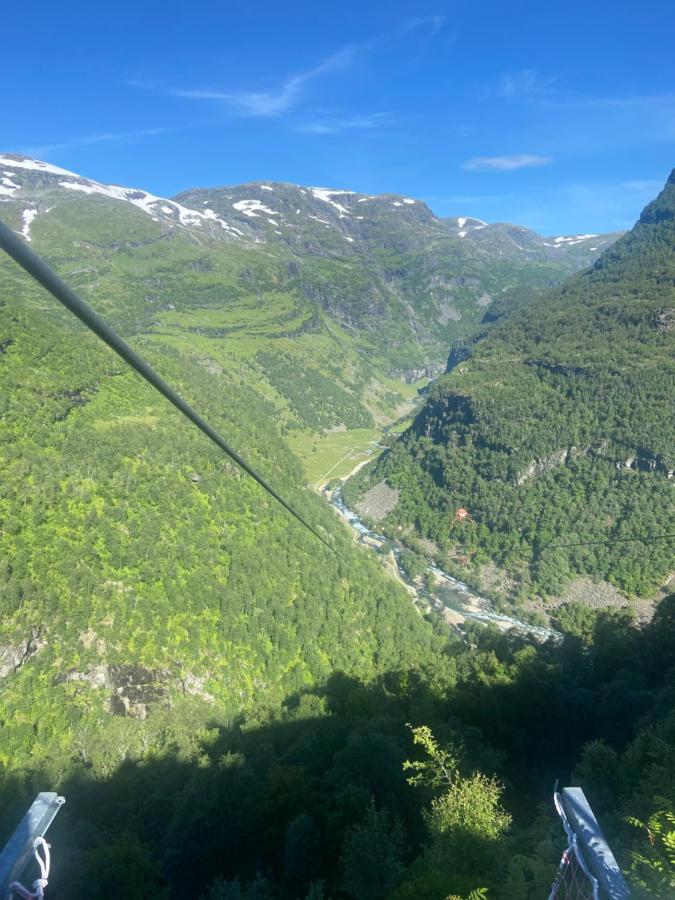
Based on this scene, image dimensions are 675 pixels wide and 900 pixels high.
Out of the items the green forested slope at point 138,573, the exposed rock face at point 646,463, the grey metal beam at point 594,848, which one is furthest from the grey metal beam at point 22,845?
the exposed rock face at point 646,463

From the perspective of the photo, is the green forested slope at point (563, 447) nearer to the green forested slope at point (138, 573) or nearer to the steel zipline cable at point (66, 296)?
the green forested slope at point (138, 573)

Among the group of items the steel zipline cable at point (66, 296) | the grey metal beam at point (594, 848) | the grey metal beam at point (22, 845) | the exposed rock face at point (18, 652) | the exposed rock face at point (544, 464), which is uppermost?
the steel zipline cable at point (66, 296)

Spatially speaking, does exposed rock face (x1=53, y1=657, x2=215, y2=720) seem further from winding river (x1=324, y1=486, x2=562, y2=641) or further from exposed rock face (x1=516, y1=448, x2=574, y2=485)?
exposed rock face (x1=516, y1=448, x2=574, y2=485)

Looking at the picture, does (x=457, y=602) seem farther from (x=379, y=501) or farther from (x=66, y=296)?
(x=66, y=296)

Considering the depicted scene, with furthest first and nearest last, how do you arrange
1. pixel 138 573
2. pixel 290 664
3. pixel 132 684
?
pixel 290 664 → pixel 138 573 → pixel 132 684

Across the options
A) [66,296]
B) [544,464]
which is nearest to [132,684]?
[66,296]
